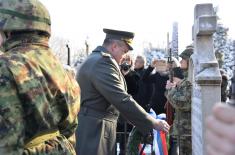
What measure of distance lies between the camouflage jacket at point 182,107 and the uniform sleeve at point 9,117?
372 centimetres

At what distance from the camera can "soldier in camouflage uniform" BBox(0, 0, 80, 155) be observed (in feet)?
8.11

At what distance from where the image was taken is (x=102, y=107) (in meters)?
4.73

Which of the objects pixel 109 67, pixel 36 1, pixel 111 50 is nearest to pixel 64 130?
pixel 36 1

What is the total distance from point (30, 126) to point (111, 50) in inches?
99.9

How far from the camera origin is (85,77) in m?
4.77

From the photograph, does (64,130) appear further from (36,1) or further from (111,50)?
(111,50)

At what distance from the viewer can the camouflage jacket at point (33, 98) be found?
2467 millimetres

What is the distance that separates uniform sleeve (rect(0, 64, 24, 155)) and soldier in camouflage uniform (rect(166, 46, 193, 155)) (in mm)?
3690

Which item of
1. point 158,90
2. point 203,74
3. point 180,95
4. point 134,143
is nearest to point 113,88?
point 203,74

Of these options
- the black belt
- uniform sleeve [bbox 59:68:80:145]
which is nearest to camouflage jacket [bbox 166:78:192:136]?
the black belt

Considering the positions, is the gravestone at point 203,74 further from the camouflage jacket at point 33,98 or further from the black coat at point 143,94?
the black coat at point 143,94

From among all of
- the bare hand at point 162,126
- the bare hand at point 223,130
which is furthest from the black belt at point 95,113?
the bare hand at point 223,130

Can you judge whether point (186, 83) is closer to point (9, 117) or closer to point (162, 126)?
point (162, 126)

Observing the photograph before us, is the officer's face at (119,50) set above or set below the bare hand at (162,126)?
above
